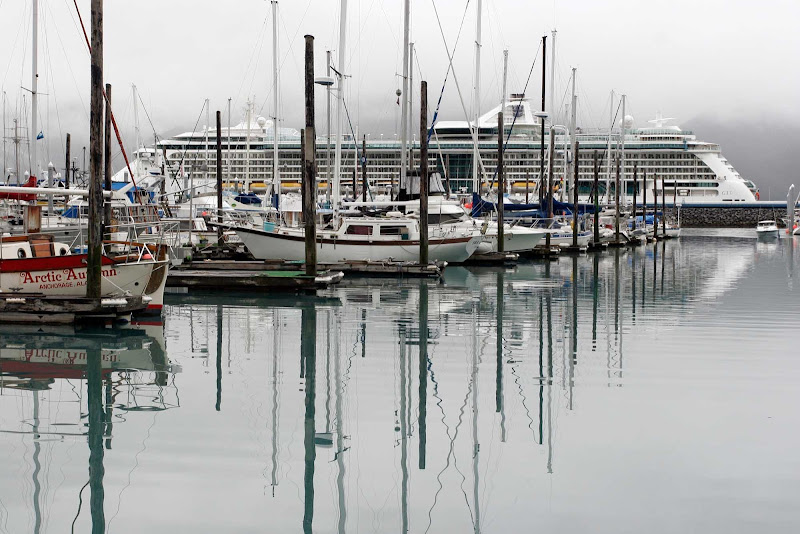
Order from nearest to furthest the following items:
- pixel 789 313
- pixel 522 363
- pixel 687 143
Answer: pixel 522 363 → pixel 789 313 → pixel 687 143

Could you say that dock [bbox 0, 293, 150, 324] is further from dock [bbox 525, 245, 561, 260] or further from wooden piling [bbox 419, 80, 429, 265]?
dock [bbox 525, 245, 561, 260]

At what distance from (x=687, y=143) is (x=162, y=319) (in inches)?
3844

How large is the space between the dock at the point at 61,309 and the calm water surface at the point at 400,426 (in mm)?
363

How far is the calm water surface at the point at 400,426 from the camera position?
21.3 feet

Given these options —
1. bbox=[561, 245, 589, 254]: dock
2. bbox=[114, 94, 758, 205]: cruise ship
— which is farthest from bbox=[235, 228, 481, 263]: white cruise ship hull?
bbox=[114, 94, 758, 205]: cruise ship

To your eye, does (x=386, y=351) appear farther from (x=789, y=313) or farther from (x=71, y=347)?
(x=789, y=313)

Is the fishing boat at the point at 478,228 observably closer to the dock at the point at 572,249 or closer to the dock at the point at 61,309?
the dock at the point at 572,249

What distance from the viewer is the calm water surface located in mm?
6496

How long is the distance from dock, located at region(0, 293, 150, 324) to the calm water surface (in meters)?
0.36

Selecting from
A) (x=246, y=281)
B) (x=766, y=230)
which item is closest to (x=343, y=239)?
(x=246, y=281)

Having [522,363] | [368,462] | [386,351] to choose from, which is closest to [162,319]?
[386,351]

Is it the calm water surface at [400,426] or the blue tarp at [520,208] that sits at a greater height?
the blue tarp at [520,208]

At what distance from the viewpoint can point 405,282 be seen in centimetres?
2536

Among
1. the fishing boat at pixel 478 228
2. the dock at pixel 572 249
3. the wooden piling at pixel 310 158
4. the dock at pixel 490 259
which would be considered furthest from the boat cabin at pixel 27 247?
the dock at pixel 572 249
